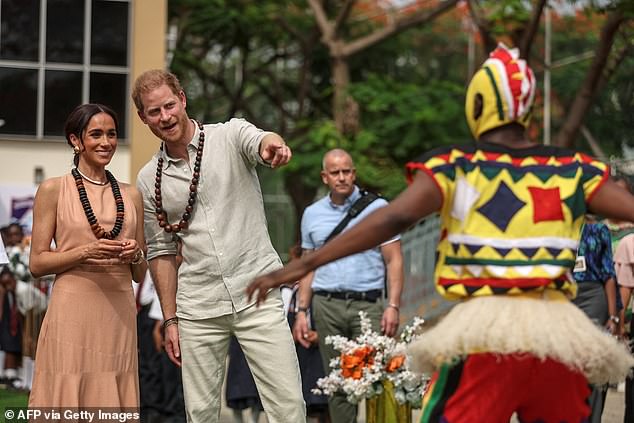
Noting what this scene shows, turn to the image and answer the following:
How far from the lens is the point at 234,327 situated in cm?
748

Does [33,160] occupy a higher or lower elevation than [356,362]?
higher

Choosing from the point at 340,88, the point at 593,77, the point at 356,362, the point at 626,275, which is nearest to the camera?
the point at 356,362

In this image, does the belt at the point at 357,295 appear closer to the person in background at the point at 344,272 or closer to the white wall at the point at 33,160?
the person in background at the point at 344,272

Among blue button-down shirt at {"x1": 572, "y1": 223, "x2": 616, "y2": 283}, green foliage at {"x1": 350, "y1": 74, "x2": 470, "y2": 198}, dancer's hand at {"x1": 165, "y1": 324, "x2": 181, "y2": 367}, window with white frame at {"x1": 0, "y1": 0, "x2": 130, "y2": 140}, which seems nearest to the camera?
dancer's hand at {"x1": 165, "y1": 324, "x2": 181, "y2": 367}

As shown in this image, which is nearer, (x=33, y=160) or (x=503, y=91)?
(x=503, y=91)

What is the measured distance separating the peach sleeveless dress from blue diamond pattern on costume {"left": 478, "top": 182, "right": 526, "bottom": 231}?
8.29 feet

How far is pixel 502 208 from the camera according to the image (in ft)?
17.9

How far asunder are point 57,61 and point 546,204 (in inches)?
826

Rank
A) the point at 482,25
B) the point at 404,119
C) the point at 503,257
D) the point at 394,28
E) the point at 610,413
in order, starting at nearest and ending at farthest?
the point at 503,257 → the point at 610,413 → the point at 482,25 → the point at 404,119 → the point at 394,28

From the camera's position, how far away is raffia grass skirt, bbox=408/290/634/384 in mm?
5289

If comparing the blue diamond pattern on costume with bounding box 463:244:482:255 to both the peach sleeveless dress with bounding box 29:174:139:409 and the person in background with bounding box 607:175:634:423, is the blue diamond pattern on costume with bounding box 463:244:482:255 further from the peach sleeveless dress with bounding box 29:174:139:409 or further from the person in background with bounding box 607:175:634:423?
→ the person in background with bounding box 607:175:634:423

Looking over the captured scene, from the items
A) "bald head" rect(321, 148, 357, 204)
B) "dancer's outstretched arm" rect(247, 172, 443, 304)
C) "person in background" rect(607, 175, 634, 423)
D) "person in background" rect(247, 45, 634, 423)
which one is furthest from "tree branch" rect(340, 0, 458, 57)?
"dancer's outstretched arm" rect(247, 172, 443, 304)

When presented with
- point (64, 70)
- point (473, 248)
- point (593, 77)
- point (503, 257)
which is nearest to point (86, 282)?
point (473, 248)

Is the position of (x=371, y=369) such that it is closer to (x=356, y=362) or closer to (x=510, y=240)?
(x=356, y=362)
